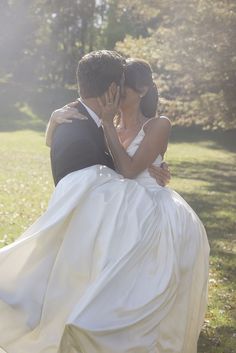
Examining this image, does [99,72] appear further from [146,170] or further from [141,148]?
[146,170]

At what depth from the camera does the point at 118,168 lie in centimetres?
436

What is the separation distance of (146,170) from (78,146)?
Result: 592mm

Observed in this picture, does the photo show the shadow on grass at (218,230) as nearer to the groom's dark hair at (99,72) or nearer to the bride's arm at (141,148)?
the bride's arm at (141,148)

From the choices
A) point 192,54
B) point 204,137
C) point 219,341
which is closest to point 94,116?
point 219,341

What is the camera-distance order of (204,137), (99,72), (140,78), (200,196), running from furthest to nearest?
(204,137) < (200,196) < (140,78) < (99,72)

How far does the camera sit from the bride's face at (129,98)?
449cm

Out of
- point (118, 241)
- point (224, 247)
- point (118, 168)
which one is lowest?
point (224, 247)

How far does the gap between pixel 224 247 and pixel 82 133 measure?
7115 mm

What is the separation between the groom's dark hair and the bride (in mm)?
97

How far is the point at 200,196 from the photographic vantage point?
17578mm

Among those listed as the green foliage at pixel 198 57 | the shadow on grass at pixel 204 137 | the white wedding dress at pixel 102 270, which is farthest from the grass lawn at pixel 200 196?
the shadow on grass at pixel 204 137

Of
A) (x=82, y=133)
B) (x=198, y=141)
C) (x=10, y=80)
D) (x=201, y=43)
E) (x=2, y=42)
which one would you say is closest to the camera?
(x=82, y=133)

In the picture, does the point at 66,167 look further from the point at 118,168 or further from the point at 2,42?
the point at 2,42

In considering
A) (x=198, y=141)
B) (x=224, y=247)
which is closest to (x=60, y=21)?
(x=198, y=141)
